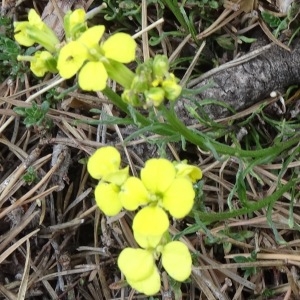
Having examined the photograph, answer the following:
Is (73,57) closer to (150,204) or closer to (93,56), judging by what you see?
(93,56)

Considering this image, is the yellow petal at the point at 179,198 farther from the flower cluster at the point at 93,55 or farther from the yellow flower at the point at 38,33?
the yellow flower at the point at 38,33


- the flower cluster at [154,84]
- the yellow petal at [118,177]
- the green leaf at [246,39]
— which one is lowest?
the green leaf at [246,39]

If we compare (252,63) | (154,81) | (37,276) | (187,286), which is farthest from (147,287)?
(252,63)

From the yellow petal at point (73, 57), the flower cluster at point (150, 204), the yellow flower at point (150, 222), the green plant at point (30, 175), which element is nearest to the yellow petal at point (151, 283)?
the flower cluster at point (150, 204)

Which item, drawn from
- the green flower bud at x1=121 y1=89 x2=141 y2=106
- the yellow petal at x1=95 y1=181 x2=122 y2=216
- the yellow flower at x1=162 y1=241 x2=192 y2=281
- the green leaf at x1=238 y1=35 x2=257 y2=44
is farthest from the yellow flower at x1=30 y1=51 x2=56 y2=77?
the green leaf at x1=238 y1=35 x2=257 y2=44

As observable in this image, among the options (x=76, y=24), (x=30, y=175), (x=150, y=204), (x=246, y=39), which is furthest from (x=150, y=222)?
(x=246, y=39)

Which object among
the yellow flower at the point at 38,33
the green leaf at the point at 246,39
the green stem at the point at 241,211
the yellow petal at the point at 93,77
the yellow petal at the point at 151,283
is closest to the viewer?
the yellow petal at the point at 93,77

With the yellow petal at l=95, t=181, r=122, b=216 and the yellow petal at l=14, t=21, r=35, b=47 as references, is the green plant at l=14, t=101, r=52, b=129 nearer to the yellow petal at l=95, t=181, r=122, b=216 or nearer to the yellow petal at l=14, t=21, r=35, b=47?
the yellow petal at l=14, t=21, r=35, b=47

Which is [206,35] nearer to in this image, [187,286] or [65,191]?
[65,191]
